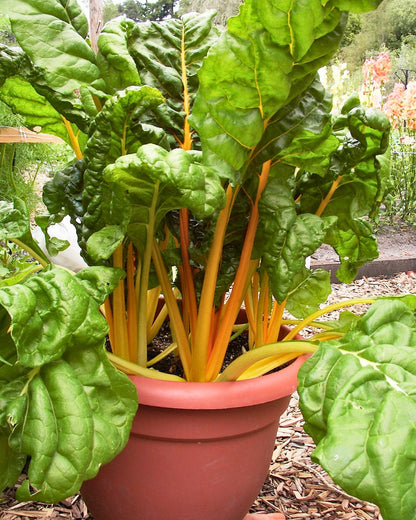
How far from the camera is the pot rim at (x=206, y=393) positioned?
0.94 meters

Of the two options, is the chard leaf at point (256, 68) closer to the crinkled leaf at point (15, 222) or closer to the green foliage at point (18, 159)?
the crinkled leaf at point (15, 222)

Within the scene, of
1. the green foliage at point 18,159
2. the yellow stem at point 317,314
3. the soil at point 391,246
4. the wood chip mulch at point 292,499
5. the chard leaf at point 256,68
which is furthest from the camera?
the soil at point 391,246

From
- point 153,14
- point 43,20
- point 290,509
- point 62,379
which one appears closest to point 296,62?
point 43,20

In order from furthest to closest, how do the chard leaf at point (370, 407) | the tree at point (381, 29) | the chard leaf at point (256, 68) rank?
the tree at point (381, 29)
the chard leaf at point (256, 68)
the chard leaf at point (370, 407)

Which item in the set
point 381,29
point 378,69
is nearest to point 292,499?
point 378,69

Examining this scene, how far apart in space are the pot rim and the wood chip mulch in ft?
1.81

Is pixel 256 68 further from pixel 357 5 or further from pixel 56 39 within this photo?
pixel 56 39

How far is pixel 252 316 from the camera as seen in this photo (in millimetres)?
1303

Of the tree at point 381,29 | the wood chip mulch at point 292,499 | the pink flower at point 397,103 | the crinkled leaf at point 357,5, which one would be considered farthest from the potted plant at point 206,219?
the tree at point 381,29

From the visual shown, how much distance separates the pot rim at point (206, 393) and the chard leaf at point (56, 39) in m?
0.53

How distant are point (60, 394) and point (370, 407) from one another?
44 centimetres

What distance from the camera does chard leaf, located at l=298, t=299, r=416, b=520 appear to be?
70 centimetres

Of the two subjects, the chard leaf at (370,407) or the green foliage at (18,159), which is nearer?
the chard leaf at (370,407)

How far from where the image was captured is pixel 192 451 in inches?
39.1
